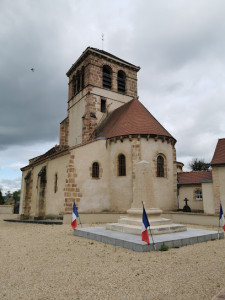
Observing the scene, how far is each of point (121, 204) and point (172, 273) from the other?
10305mm

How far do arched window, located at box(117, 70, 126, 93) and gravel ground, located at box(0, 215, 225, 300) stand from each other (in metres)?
18.5

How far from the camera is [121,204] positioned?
14.6 m

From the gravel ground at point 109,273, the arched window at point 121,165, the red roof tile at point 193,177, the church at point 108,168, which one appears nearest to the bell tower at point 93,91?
the church at point 108,168

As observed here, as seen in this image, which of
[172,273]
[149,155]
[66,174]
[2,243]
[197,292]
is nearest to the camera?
[197,292]

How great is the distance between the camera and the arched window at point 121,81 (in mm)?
22734

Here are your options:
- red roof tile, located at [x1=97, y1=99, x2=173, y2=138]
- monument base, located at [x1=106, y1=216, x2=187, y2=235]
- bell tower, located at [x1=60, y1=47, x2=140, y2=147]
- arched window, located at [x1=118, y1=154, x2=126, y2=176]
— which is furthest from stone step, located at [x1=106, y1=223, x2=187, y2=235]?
bell tower, located at [x1=60, y1=47, x2=140, y2=147]

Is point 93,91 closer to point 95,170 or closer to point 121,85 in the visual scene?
point 121,85

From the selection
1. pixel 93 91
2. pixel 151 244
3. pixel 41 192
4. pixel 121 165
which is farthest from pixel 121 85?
pixel 151 244

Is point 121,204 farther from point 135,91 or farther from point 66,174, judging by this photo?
point 135,91

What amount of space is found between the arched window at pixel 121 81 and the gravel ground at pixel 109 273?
18521 mm

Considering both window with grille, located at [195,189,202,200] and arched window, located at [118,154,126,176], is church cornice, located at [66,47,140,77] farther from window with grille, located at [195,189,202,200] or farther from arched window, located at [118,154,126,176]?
window with grille, located at [195,189,202,200]

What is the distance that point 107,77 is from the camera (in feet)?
72.8

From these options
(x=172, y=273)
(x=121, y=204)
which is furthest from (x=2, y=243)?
(x=121, y=204)

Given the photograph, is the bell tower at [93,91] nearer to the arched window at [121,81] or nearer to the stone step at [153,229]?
the arched window at [121,81]
